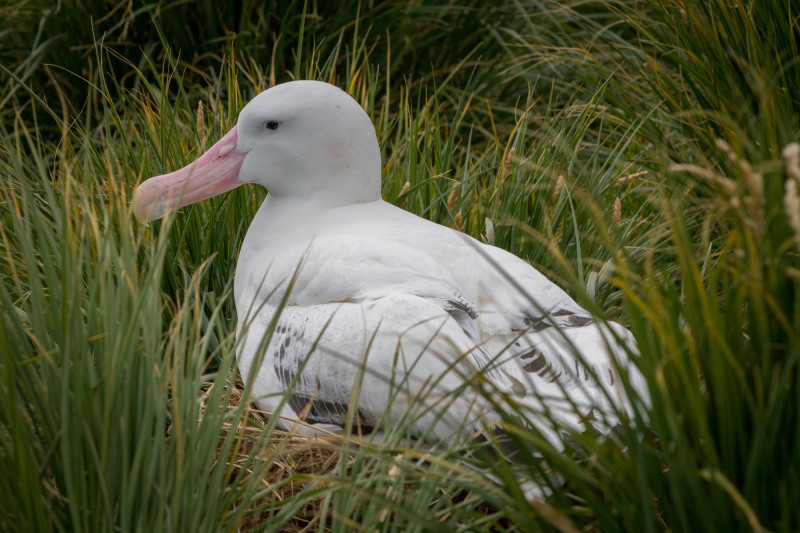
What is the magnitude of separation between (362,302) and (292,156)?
72 cm

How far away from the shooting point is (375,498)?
5.76 feet

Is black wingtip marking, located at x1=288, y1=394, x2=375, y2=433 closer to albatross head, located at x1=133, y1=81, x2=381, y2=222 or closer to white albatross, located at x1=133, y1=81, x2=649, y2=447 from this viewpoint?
white albatross, located at x1=133, y1=81, x2=649, y2=447

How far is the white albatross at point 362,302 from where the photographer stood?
7.54ft

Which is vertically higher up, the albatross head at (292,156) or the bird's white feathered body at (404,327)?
the albatross head at (292,156)

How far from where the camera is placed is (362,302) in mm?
2578

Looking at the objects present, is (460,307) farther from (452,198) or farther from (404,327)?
(452,198)

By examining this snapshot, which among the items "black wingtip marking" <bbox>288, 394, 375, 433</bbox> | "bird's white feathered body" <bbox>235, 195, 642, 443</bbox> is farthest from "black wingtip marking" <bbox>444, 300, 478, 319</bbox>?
"black wingtip marking" <bbox>288, 394, 375, 433</bbox>

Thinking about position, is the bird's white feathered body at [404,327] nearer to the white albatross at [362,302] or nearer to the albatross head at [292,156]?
the white albatross at [362,302]

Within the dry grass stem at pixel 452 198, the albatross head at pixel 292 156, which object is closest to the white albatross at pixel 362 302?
the albatross head at pixel 292 156

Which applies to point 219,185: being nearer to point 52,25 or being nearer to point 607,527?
point 607,527

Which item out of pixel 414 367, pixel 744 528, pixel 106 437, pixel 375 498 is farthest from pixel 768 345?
pixel 106 437

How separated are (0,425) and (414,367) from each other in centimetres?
93

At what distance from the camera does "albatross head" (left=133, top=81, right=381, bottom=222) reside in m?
3.04

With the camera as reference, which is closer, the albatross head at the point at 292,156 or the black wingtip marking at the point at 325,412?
the black wingtip marking at the point at 325,412
